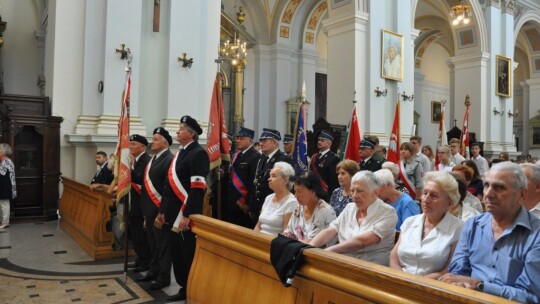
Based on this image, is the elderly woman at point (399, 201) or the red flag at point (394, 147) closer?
the elderly woman at point (399, 201)

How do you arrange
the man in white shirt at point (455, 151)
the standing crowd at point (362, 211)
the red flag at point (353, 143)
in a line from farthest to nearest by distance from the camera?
the man in white shirt at point (455, 151)
the red flag at point (353, 143)
the standing crowd at point (362, 211)

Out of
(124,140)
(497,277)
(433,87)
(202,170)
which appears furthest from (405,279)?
(433,87)

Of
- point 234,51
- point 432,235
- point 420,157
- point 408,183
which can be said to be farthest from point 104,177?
point 234,51

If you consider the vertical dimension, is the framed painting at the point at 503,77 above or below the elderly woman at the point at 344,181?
above

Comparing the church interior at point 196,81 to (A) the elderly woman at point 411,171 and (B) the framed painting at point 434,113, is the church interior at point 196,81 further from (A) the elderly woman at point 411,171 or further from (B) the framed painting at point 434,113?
(B) the framed painting at point 434,113

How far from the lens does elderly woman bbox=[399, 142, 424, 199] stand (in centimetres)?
604

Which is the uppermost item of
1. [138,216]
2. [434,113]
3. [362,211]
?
[434,113]

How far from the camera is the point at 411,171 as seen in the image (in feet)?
20.0

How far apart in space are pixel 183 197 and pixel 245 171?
5.58ft

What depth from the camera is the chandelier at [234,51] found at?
45.5 ft

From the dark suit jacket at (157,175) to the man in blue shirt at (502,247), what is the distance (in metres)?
2.83

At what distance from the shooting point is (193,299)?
3.38 metres

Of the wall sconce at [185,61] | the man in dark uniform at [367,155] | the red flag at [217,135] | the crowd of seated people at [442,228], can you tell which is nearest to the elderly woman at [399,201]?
the crowd of seated people at [442,228]

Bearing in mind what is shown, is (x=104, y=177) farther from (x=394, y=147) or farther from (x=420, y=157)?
(x=420, y=157)
